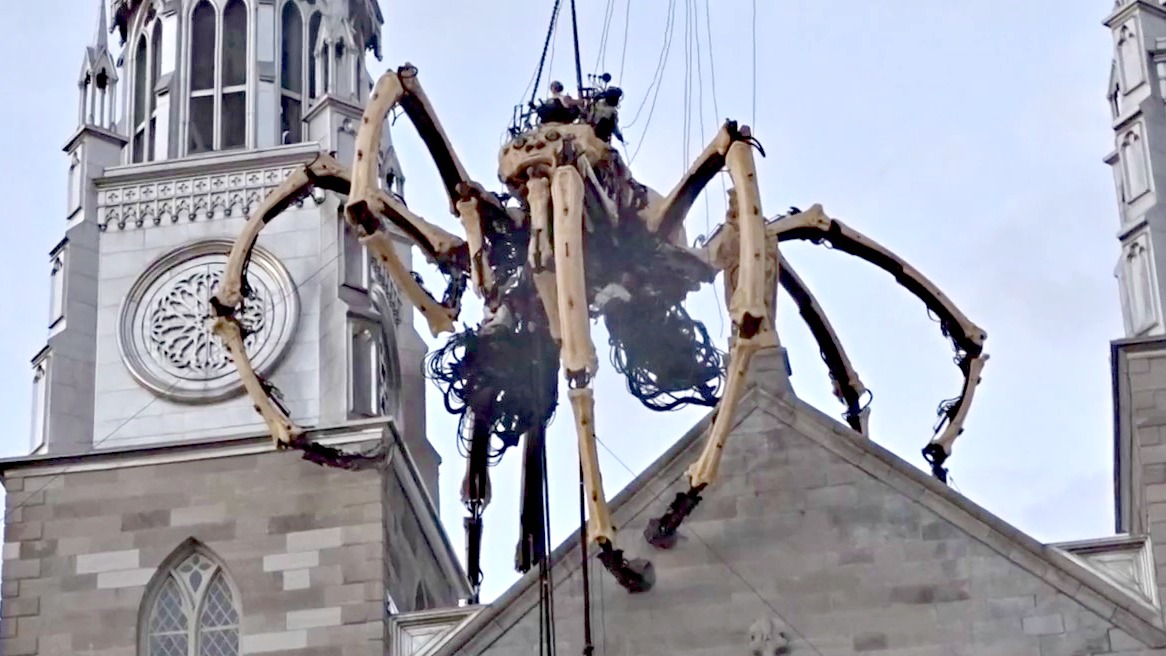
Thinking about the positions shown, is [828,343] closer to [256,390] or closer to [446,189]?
[446,189]

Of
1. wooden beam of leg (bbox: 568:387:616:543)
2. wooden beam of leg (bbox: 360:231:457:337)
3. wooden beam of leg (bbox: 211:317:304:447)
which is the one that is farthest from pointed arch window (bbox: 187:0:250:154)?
wooden beam of leg (bbox: 568:387:616:543)

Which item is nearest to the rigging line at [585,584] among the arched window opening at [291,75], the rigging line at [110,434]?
the rigging line at [110,434]

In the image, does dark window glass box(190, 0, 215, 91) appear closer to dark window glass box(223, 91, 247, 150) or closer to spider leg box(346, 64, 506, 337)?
dark window glass box(223, 91, 247, 150)

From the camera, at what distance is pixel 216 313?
24328mm

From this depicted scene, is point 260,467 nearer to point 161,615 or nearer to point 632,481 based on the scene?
point 161,615

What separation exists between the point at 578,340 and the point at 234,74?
727 cm

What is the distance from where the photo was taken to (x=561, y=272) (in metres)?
22.3

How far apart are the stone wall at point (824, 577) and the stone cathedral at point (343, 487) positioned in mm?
23

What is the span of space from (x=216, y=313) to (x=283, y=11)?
4.74 metres

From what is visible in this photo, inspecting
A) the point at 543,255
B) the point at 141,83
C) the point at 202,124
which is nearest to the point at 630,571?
the point at 543,255

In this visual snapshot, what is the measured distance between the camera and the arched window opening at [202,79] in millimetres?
27391

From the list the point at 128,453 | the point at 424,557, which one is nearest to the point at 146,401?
the point at 128,453

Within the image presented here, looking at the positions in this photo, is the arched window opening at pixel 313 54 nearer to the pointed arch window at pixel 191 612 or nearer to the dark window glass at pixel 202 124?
the dark window glass at pixel 202 124

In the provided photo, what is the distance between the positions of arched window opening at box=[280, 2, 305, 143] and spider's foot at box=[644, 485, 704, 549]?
6.01 m
